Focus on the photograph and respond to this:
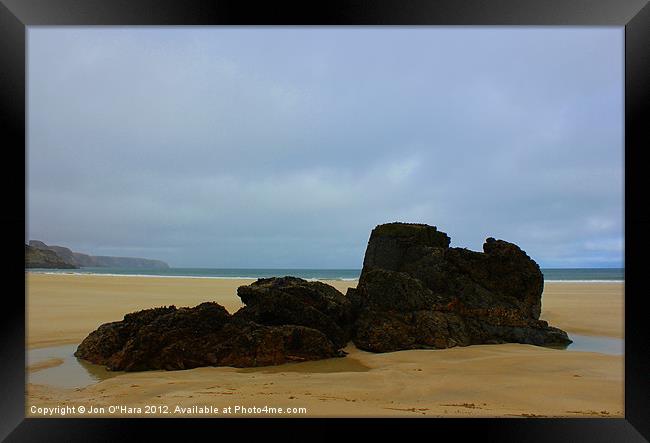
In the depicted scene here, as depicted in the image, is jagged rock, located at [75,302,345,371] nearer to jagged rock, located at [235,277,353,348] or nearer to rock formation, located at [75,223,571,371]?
rock formation, located at [75,223,571,371]

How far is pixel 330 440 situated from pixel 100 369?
249 centimetres

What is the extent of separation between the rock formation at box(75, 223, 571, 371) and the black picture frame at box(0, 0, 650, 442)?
812mm

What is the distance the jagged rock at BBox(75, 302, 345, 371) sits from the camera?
12.3 feet

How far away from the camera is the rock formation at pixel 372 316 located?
3.84 metres

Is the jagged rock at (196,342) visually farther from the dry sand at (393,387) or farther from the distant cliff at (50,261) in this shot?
the distant cliff at (50,261)

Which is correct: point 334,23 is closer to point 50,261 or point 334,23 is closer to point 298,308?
point 298,308

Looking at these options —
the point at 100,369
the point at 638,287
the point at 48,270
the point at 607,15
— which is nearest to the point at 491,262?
the point at 638,287

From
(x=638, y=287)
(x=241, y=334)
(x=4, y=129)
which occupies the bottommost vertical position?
(x=241, y=334)

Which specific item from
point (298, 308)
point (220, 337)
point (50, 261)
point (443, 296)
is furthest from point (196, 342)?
point (50, 261)

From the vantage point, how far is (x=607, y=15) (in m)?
3.06

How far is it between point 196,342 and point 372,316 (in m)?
2.13

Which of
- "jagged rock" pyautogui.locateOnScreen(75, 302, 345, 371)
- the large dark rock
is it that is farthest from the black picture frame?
the large dark rock

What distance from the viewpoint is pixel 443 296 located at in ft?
16.4

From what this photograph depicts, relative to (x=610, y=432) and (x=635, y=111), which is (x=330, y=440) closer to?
(x=610, y=432)
